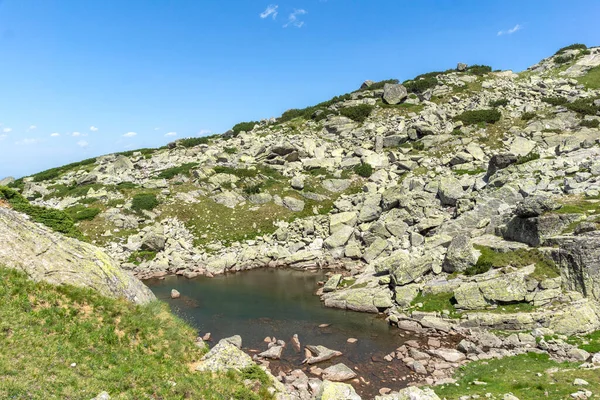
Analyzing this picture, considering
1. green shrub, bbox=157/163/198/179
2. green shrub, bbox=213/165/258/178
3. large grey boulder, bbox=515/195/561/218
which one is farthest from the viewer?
green shrub, bbox=157/163/198/179

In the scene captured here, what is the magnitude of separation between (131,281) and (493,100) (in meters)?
77.0

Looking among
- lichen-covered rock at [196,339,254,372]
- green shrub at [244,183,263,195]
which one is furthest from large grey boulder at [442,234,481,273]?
green shrub at [244,183,263,195]

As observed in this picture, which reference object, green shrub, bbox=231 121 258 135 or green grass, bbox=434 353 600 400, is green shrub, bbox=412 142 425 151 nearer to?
green shrub, bbox=231 121 258 135

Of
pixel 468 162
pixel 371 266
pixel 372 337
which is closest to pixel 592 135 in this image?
pixel 468 162

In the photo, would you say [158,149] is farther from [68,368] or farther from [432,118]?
[68,368]

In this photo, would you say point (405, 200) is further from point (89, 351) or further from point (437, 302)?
point (89, 351)

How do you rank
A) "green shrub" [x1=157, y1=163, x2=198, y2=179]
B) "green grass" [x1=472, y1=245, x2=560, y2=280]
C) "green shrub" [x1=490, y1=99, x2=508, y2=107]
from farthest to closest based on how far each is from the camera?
"green shrub" [x1=490, y1=99, x2=508, y2=107] → "green shrub" [x1=157, y1=163, x2=198, y2=179] → "green grass" [x1=472, y1=245, x2=560, y2=280]

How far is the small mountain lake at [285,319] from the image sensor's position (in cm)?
2231

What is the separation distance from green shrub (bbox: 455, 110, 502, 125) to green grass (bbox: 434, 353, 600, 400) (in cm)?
5645

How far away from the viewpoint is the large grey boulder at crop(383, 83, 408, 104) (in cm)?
8175

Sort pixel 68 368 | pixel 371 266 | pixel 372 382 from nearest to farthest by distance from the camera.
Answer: pixel 68 368, pixel 372 382, pixel 371 266

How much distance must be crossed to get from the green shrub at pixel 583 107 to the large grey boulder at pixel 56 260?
7356 centimetres

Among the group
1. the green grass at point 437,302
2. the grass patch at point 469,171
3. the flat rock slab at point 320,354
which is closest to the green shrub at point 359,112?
the grass patch at point 469,171

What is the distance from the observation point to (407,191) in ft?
158
